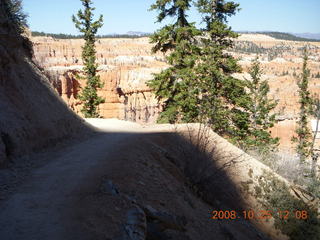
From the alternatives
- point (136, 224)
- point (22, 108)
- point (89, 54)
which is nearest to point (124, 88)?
point (89, 54)

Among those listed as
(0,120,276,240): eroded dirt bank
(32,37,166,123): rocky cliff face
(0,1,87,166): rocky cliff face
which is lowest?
(32,37,166,123): rocky cliff face

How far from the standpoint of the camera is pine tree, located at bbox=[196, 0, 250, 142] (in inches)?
759

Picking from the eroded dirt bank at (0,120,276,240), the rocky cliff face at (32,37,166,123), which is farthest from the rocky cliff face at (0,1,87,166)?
the rocky cliff face at (32,37,166,123)

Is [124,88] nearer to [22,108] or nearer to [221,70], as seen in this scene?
[221,70]

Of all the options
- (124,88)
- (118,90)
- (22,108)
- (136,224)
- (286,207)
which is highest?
(22,108)

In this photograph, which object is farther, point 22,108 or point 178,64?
point 178,64

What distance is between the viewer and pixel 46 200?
482cm

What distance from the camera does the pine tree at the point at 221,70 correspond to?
63.3ft

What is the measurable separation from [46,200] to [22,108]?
473cm

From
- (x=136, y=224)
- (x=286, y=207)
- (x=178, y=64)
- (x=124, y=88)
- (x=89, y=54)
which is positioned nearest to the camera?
(x=136, y=224)

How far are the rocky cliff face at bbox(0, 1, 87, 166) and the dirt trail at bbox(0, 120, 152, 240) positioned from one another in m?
1.00

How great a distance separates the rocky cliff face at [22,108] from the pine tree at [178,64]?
8685 mm
